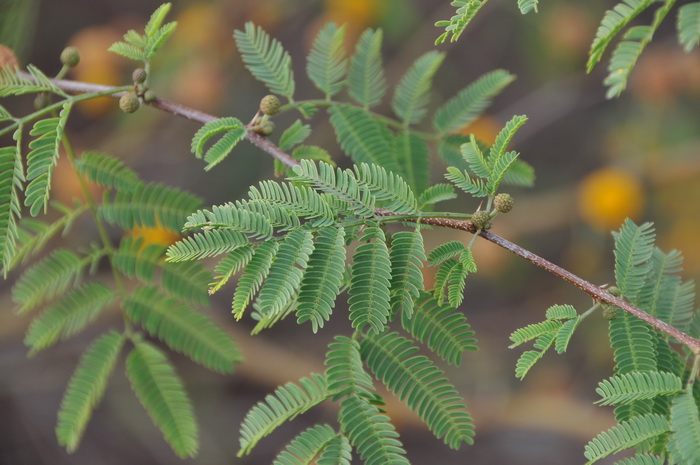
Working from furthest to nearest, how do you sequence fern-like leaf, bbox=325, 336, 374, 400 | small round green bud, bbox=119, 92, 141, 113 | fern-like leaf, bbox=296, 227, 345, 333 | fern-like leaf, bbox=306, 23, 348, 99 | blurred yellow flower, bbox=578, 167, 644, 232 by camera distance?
1. blurred yellow flower, bbox=578, 167, 644, 232
2. fern-like leaf, bbox=306, 23, 348, 99
3. small round green bud, bbox=119, 92, 141, 113
4. fern-like leaf, bbox=325, 336, 374, 400
5. fern-like leaf, bbox=296, 227, 345, 333

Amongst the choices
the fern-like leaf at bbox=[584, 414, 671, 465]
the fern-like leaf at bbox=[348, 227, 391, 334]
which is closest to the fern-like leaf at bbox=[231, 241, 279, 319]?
the fern-like leaf at bbox=[348, 227, 391, 334]

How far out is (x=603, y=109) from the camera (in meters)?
4.31

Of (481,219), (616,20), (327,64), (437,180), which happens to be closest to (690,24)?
(616,20)

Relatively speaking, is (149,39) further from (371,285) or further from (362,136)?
(371,285)

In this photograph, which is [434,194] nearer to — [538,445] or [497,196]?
[497,196]

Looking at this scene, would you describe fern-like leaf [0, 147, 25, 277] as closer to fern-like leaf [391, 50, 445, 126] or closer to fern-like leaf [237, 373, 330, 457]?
fern-like leaf [237, 373, 330, 457]

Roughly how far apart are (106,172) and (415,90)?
0.76 meters

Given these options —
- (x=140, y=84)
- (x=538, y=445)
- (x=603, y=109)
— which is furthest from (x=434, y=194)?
(x=603, y=109)

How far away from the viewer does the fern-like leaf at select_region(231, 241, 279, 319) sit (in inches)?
41.6

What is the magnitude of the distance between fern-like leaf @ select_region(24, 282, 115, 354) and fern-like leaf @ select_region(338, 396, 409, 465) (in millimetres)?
763

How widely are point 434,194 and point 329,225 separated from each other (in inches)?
8.2

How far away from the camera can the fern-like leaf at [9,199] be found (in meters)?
1.18

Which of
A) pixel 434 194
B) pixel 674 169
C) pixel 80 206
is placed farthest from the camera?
pixel 674 169

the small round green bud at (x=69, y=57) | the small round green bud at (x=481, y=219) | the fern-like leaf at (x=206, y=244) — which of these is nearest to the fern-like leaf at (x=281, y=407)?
the fern-like leaf at (x=206, y=244)
